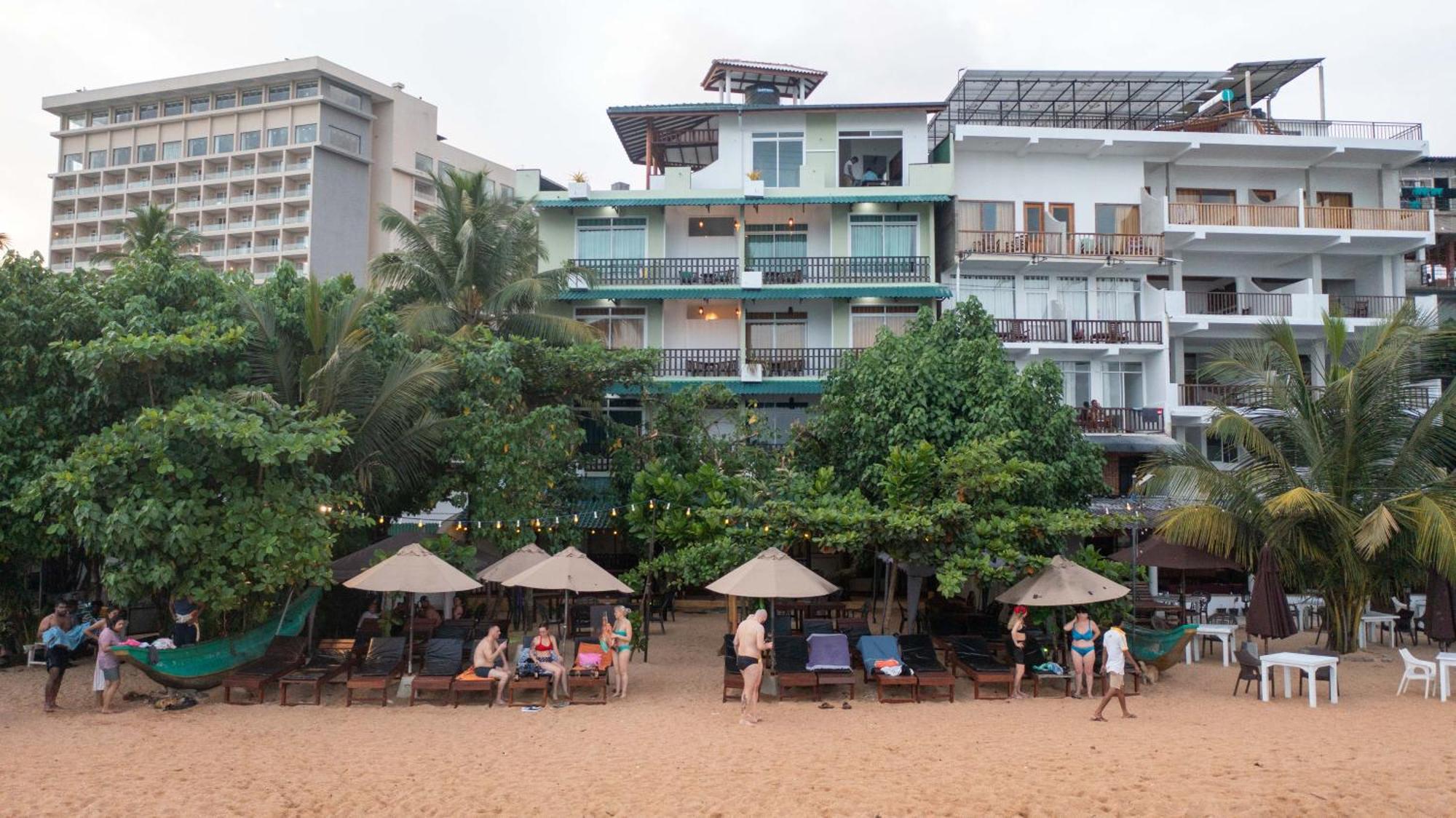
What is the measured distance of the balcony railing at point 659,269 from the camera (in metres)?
28.0

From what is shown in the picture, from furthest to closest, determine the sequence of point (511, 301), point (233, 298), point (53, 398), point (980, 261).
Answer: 1. point (980, 261)
2. point (511, 301)
3. point (233, 298)
4. point (53, 398)

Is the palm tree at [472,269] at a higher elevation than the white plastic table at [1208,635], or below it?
higher

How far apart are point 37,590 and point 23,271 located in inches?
264

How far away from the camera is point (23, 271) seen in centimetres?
1541

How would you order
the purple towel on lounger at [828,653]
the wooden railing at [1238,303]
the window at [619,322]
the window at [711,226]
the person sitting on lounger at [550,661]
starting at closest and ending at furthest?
the person sitting on lounger at [550,661] → the purple towel on lounger at [828,653] → the wooden railing at [1238,303] → the window at [619,322] → the window at [711,226]

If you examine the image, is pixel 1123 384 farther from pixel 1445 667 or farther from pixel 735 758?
pixel 735 758

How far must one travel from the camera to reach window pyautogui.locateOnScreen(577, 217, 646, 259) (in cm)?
2858

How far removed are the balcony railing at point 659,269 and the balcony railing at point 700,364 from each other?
2016mm

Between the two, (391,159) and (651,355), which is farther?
(391,159)

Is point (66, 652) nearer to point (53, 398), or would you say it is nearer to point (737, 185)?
point (53, 398)

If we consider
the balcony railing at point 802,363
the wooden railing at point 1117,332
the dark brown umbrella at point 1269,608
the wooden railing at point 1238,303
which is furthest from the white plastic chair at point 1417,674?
the balcony railing at point 802,363

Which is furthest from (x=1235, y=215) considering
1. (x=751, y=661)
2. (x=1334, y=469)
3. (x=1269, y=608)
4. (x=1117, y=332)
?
(x=751, y=661)

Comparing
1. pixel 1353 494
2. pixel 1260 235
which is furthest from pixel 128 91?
pixel 1353 494

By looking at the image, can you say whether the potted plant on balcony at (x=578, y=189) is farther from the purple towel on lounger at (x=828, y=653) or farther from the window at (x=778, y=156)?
the purple towel on lounger at (x=828, y=653)
